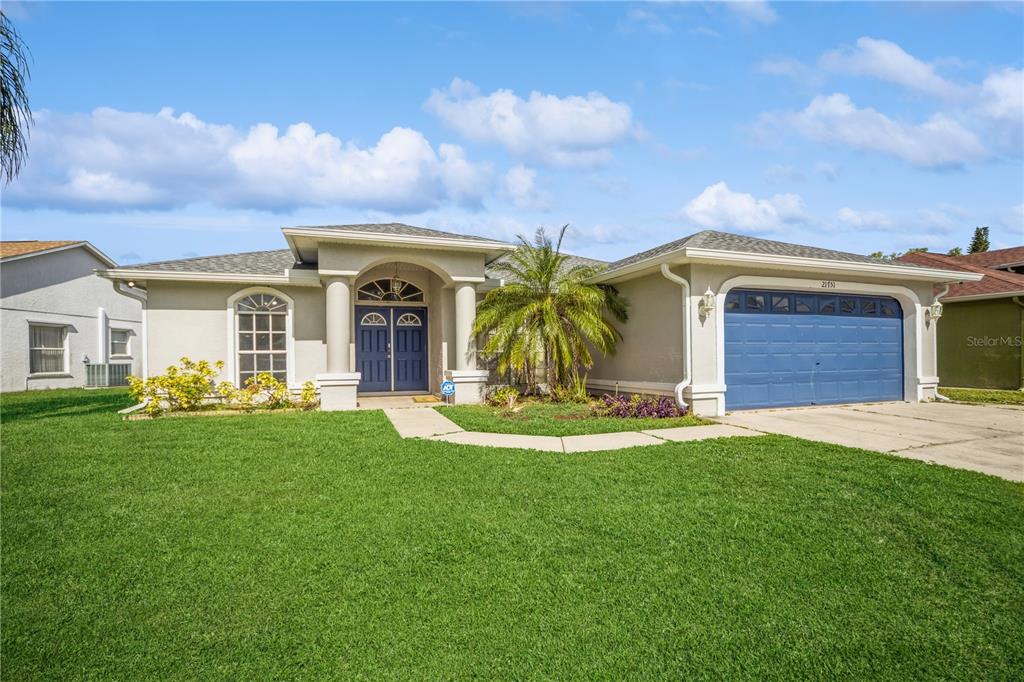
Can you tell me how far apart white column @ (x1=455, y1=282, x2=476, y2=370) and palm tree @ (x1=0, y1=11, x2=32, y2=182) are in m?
7.43

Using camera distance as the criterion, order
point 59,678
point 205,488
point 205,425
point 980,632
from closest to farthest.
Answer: point 59,678 → point 980,632 → point 205,488 → point 205,425

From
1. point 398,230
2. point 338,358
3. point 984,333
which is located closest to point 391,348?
point 338,358

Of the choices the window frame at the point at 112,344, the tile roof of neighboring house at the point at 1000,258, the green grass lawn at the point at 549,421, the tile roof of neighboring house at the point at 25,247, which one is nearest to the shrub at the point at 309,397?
the green grass lawn at the point at 549,421

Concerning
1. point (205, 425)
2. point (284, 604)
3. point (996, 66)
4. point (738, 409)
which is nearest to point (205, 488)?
point (284, 604)

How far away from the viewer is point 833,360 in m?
10.8

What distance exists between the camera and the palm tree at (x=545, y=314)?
1054 cm

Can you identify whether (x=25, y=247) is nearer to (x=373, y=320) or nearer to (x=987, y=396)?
(x=373, y=320)

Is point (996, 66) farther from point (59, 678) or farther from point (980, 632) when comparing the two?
point (59, 678)

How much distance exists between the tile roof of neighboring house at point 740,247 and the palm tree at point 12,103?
28.5 feet

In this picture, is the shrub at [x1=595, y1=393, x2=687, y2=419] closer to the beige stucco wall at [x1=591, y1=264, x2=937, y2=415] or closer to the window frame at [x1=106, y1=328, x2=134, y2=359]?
the beige stucco wall at [x1=591, y1=264, x2=937, y2=415]

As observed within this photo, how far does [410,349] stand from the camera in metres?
13.0

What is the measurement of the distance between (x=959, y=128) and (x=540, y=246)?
13735mm

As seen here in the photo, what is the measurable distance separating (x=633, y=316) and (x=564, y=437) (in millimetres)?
4719

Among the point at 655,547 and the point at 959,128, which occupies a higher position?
the point at 959,128
